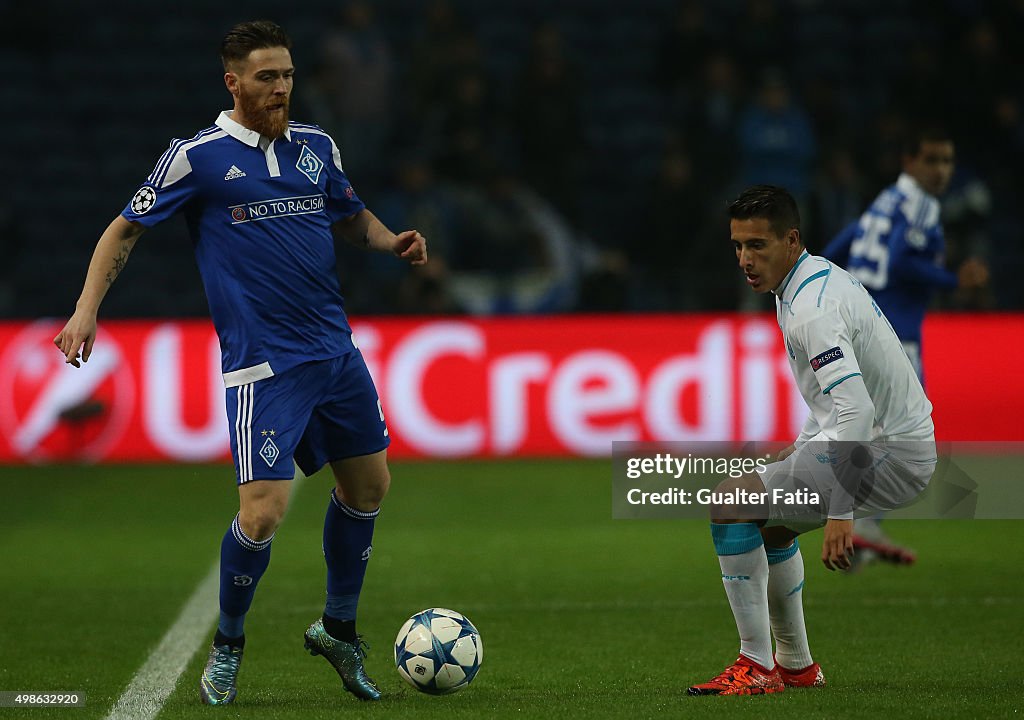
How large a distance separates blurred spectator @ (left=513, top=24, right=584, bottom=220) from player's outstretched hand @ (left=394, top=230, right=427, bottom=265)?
371 inches

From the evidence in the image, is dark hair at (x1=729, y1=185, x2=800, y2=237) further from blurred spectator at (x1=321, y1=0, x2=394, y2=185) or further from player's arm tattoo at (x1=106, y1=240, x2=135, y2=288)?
blurred spectator at (x1=321, y1=0, x2=394, y2=185)

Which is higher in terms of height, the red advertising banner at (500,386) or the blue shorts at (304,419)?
the blue shorts at (304,419)

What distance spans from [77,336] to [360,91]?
33.7 feet

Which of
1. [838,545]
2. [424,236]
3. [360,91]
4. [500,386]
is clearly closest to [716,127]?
[424,236]

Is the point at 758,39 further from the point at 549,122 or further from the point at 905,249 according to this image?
the point at 905,249

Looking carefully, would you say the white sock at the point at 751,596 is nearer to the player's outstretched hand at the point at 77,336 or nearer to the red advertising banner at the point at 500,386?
the player's outstretched hand at the point at 77,336

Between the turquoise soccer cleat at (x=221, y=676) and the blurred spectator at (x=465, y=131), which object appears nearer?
the turquoise soccer cleat at (x=221, y=676)

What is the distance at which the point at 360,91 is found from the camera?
49.0 feet

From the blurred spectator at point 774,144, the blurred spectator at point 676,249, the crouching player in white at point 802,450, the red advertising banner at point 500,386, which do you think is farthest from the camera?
the blurred spectator at point 774,144

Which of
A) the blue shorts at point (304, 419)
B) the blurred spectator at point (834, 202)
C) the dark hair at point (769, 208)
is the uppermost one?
the dark hair at point (769, 208)

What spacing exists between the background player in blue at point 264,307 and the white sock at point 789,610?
1.39 meters

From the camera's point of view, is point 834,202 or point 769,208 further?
point 834,202

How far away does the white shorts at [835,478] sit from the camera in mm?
5094

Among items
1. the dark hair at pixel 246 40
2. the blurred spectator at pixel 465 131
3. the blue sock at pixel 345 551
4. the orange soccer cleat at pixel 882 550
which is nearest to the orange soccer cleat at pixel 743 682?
the blue sock at pixel 345 551
